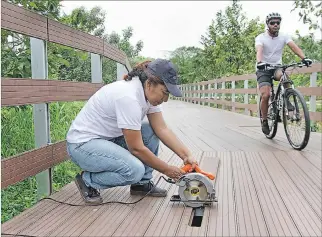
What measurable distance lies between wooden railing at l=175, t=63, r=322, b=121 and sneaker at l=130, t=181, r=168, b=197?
12.2 ft

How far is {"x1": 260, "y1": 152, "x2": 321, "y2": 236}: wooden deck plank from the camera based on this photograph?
1.99m

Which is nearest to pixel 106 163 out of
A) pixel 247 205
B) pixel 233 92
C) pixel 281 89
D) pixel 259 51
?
pixel 247 205

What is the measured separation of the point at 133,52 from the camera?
13969mm

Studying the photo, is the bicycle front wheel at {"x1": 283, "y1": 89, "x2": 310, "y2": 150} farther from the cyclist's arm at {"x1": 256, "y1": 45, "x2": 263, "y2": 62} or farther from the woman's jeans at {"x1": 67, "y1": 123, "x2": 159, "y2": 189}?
the woman's jeans at {"x1": 67, "y1": 123, "x2": 159, "y2": 189}

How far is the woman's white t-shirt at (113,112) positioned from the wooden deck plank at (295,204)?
3.05 feet

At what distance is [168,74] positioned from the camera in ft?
7.20

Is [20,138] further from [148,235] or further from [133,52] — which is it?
[133,52]

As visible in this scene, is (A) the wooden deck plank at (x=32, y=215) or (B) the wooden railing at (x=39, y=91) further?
(B) the wooden railing at (x=39, y=91)

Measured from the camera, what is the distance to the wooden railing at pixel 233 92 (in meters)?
5.85

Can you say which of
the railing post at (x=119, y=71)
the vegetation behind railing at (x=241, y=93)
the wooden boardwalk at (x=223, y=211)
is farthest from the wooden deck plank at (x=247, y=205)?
the vegetation behind railing at (x=241, y=93)

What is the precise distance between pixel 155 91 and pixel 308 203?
3.52ft

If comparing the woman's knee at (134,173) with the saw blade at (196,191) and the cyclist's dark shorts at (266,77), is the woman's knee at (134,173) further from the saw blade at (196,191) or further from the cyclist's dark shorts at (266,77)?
the cyclist's dark shorts at (266,77)

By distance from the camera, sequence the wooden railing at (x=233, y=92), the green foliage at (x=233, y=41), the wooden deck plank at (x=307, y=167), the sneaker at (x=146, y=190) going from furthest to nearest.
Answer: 1. the green foliage at (x=233, y=41)
2. the wooden railing at (x=233, y=92)
3. the wooden deck plank at (x=307, y=167)
4. the sneaker at (x=146, y=190)

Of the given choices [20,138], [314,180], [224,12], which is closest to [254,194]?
[314,180]
